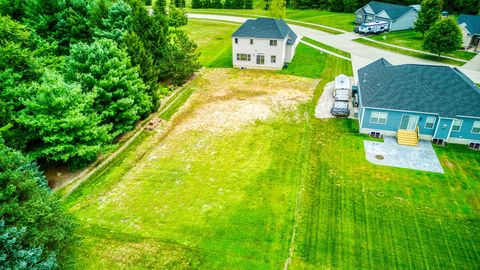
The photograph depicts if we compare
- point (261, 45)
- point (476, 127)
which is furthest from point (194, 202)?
point (261, 45)

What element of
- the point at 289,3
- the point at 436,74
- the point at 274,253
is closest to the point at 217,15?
the point at 289,3

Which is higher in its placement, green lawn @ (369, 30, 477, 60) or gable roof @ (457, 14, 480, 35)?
gable roof @ (457, 14, 480, 35)

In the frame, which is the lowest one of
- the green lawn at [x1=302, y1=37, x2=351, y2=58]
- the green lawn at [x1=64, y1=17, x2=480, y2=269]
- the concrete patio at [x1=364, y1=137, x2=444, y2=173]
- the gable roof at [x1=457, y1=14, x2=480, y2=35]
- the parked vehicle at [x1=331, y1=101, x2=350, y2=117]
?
the green lawn at [x1=64, y1=17, x2=480, y2=269]

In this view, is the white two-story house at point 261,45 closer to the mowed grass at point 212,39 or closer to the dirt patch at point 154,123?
the mowed grass at point 212,39

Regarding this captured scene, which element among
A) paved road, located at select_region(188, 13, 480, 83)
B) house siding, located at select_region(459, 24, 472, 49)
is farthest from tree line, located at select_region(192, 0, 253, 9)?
house siding, located at select_region(459, 24, 472, 49)

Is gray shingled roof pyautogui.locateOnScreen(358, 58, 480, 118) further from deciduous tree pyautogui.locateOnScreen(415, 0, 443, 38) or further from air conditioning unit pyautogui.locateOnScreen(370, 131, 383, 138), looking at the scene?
deciduous tree pyautogui.locateOnScreen(415, 0, 443, 38)

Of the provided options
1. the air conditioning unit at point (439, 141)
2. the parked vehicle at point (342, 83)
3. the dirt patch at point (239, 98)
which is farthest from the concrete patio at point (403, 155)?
the dirt patch at point (239, 98)
